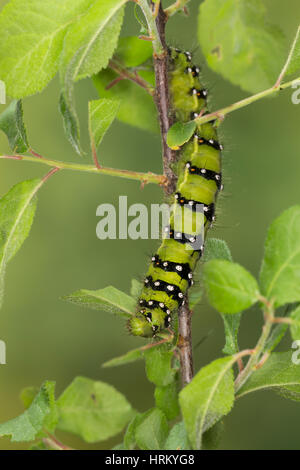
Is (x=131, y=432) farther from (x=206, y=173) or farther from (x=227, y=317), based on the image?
(x=206, y=173)

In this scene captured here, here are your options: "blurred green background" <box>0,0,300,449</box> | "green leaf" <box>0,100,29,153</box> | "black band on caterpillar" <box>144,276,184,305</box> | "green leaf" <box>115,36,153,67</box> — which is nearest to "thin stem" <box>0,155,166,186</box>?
"green leaf" <box>0,100,29,153</box>

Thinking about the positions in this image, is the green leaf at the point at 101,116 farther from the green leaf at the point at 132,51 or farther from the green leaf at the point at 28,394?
the green leaf at the point at 28,394

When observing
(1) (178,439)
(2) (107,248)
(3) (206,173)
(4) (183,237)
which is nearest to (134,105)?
(3) (206,173)

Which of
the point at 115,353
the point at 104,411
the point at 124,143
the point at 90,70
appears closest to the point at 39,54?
the point at 90,70

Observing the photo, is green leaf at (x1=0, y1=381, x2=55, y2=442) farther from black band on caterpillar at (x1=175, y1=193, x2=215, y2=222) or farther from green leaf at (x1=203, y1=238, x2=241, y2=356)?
black band on caterpillar at (x1=175, y1=193, x2=215, y2=222)

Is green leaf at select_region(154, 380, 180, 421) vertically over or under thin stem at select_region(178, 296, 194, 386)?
under

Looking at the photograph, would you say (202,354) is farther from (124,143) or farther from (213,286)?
(213,286)
